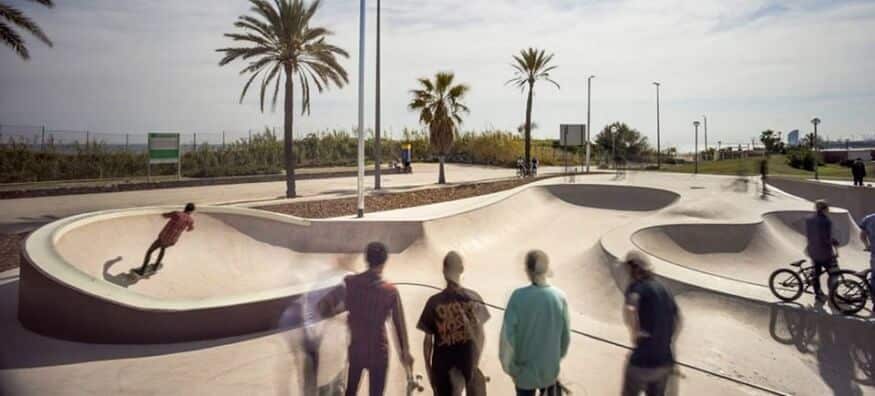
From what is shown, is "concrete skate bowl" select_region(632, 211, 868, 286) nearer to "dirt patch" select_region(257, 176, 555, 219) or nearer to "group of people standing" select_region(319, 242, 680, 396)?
"group of people standing" select_region(319, 242, 680, 396)

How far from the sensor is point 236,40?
690 inches

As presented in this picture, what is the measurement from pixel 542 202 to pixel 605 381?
12.6 meters

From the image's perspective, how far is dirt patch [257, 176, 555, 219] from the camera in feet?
46.4

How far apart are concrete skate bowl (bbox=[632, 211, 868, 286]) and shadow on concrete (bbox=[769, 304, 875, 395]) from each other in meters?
3.59

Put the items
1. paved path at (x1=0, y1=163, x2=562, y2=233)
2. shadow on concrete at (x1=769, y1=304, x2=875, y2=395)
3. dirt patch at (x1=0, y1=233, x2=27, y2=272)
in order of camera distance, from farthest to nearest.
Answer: paved path at (x1=0, y1=163, x2=562, y2=233)
dirt patch at (x1=0, y1=233, x2=27, y2=272)
shadow on concrete at (x1=769, y1=304, x2=875, y2=395)

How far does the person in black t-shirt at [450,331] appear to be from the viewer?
297 centimetres

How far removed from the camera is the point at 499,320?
6.32 m

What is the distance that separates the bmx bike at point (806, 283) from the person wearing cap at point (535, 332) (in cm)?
526

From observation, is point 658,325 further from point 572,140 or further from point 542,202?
point 572,140

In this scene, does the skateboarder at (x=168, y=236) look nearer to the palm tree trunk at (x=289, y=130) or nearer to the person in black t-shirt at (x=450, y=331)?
the person in black t-shirt at (x=450, y=331)

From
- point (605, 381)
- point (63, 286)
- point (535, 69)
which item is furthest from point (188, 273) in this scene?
point (535, 69)

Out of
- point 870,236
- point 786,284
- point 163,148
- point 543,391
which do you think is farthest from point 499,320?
point 163,148

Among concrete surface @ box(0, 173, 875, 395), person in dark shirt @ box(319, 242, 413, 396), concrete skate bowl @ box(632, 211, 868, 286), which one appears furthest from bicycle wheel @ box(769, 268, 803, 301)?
person in dark shirt @ box(319, 242, 413, 396)

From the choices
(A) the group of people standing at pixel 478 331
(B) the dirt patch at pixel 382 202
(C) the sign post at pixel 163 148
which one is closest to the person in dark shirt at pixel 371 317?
(A) the group of people standing at pixel 478 331
